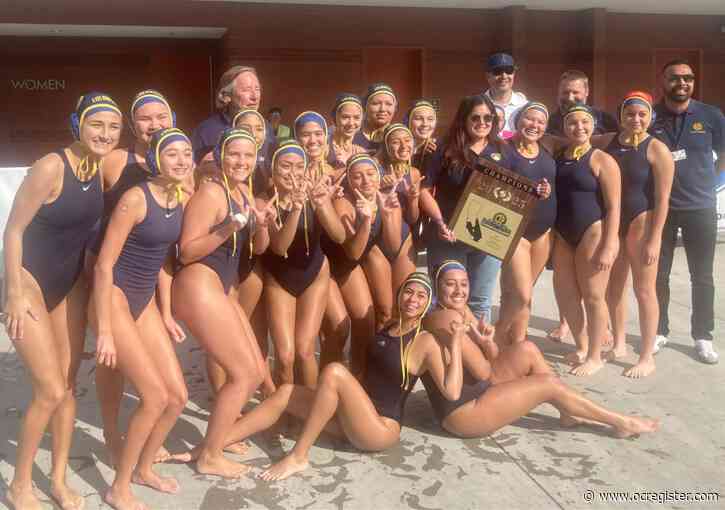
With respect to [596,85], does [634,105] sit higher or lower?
lower

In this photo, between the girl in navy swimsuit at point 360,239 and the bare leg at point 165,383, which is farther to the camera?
the girl in navy swimsuit at point 360,239

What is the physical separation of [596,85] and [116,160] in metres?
12.9

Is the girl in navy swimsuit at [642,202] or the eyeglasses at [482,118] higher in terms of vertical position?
the eyeglasses at [482,118]

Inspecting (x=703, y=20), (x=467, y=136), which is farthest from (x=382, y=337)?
(x=703, y=20)

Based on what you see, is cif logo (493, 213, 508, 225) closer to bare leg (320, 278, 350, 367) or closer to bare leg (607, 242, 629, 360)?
bare leg (320, 278, 350, 367)

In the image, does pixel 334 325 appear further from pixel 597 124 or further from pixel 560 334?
pixel 597 124

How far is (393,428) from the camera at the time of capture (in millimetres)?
3893

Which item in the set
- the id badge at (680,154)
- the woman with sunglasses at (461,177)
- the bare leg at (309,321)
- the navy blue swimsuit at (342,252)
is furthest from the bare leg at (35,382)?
the id badge at (680,154)

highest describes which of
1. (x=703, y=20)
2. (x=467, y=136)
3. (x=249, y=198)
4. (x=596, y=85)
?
(x=703, y=20)

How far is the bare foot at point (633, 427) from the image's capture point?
160 inches

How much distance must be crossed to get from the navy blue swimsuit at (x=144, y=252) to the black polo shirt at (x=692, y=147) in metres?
3.75

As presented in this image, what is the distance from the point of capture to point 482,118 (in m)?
4.58

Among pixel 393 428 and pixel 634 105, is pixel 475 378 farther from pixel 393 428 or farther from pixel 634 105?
pixel 634 105

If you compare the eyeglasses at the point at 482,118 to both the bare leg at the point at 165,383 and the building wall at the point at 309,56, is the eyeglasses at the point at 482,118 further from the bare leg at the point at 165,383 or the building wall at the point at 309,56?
the building wall at the point at 309,56
